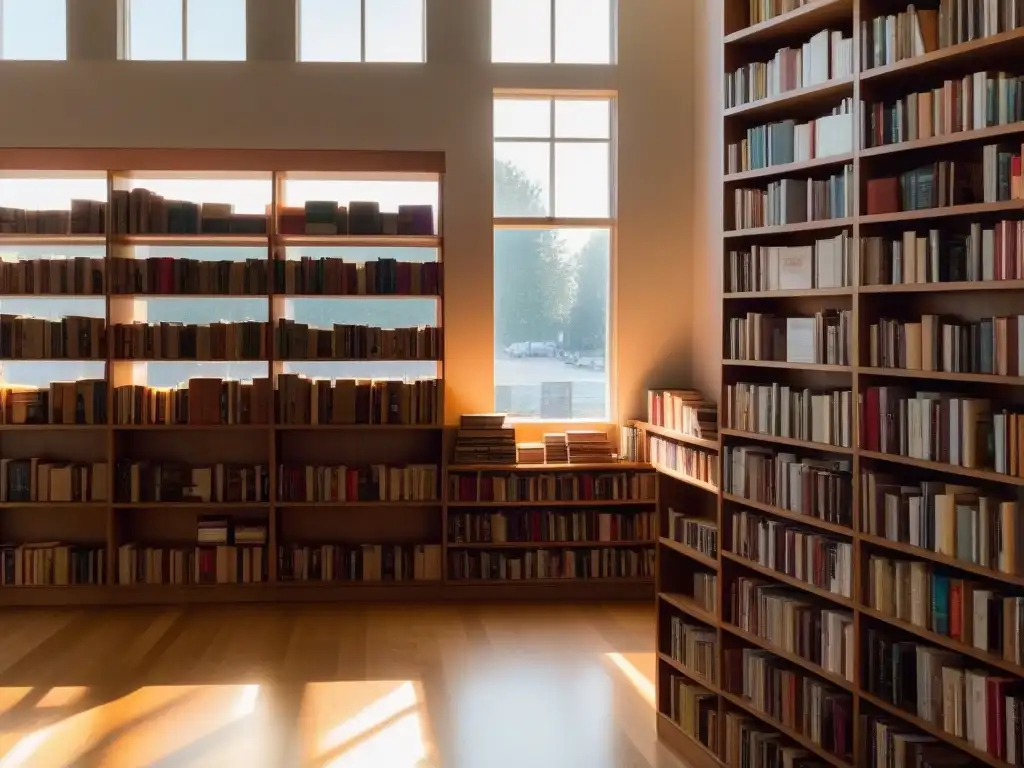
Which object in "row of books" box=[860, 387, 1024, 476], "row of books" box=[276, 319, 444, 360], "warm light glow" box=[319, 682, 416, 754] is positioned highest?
"row of books" box=[276, 319, 444, 360]

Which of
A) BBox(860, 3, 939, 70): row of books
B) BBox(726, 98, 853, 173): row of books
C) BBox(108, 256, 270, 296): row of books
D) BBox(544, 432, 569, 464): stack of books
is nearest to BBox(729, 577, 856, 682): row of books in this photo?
BBox(726, 98, 853, 173): row of books

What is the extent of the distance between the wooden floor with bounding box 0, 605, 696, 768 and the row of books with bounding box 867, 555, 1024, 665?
4.98ft

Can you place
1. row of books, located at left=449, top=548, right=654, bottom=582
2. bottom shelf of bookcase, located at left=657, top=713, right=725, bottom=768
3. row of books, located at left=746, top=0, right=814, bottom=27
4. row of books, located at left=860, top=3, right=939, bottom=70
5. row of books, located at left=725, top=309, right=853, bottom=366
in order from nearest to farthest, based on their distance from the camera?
row of books, located at left=860, top=3, right=939, bottom=70 → row of books, located at left=725, top=309, right=853, bottom=366 → row of books, located at left=746, top=0, right=814, bottom=27 → bottom shelf of bookcase, located at left=657, top=713, right=725, bottom=768 → row of books, located at left=449, top=548, right=654, bottom=582

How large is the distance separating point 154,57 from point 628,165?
137 inches

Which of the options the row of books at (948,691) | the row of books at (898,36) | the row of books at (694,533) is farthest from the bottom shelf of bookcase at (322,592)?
the row of books at (898,36)

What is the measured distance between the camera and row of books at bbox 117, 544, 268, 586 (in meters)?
7.82

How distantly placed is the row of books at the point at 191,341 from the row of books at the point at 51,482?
0.83 meters

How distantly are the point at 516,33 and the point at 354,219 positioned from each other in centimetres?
186

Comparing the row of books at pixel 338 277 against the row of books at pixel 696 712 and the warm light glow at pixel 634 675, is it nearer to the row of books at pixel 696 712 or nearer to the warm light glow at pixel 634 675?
the warm light glow at pixel 634 675

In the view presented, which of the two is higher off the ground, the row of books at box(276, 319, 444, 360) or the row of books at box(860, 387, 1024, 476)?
the row of books at box(276, 319, 444, 360)

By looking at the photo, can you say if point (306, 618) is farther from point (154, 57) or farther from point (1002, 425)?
point (1002, 425)

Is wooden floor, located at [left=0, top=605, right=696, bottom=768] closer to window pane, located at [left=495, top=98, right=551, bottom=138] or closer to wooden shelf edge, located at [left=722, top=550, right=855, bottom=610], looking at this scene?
wooden shelf edge, located at [left=722, top=550, right=855, bottom=610]

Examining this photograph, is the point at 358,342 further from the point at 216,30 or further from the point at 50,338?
the point at 216,30

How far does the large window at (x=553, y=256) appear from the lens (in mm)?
8367
